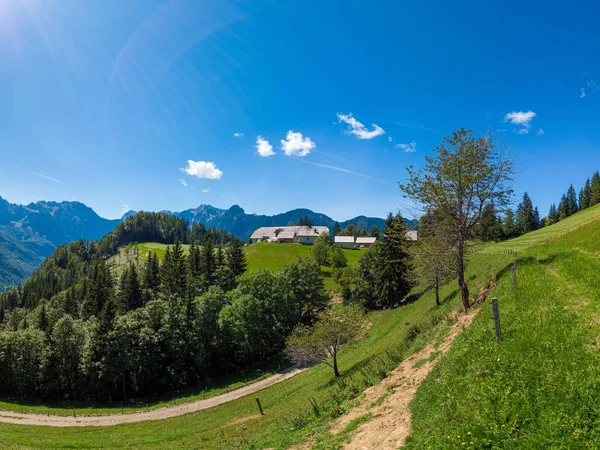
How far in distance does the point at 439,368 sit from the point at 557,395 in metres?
5.69

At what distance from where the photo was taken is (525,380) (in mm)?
8906

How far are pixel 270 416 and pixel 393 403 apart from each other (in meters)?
17.9

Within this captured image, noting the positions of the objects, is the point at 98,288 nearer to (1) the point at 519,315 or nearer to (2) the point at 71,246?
(1) the point at 519,315

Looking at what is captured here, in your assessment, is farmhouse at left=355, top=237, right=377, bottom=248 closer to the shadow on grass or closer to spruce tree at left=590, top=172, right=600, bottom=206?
spruce tree at left=590, top=172, right=600, bottom=206

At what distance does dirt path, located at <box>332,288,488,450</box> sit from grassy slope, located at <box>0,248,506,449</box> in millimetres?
1351

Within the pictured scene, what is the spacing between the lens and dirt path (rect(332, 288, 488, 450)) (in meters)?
10.5

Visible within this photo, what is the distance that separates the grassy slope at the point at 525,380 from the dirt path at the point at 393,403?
0.80 metres

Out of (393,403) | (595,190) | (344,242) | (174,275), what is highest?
(595,190)

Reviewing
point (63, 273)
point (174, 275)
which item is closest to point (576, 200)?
point (174, 275)

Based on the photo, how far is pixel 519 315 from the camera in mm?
13445

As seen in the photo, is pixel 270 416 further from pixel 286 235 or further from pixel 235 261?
pixel 286 235

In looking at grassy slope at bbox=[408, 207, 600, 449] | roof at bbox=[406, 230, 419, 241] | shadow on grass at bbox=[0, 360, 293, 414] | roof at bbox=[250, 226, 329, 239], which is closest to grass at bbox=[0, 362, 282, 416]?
shadow on grass at bbox=[0, 360, 293, 414]

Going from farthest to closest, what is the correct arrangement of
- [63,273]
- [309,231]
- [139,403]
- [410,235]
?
[63,273]
[309,231]
[410,235]
[139,403]

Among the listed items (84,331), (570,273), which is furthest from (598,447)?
(84,331)
